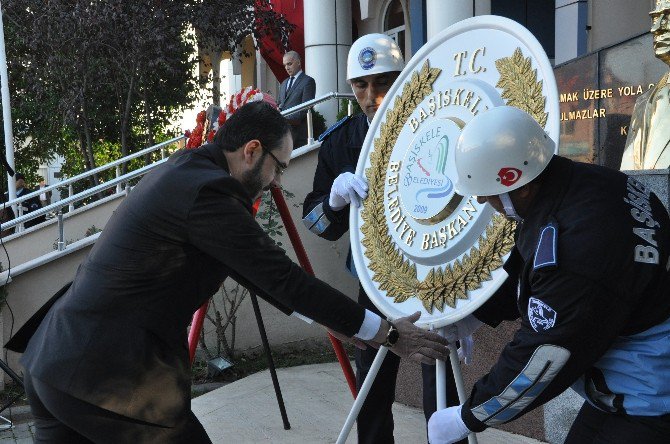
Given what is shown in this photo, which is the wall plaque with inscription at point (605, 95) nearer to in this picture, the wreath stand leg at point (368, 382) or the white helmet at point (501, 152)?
the wreath stand leg at point (368, 382)

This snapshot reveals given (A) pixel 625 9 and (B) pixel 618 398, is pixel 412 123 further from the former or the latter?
(A) pixel 625 9

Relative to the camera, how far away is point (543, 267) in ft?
6.83

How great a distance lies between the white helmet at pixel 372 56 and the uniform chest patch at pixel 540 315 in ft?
6.25

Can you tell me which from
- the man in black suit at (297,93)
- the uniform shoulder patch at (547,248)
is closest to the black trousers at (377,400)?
the uniform shoulder patch at (547,248)

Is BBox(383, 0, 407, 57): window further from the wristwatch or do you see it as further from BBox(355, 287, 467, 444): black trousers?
the wristwatch

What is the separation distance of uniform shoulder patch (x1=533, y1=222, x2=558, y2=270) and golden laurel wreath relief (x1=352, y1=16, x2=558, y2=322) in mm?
665

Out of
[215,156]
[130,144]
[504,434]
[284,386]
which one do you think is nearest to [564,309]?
[215,156]

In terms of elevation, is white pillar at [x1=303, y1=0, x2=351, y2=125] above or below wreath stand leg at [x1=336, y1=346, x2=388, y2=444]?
above

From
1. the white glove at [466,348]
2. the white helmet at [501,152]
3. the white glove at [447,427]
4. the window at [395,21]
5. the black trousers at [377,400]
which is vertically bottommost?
the black trousers at [377,400]

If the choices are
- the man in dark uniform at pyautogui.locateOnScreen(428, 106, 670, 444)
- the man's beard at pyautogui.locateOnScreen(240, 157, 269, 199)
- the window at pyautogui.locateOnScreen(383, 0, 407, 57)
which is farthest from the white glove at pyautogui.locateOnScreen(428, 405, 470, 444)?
the window at pyautogui.locateOnScreen(383, 0, 407, 57)

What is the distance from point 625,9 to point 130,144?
33.6 feet

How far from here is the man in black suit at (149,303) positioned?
242cm

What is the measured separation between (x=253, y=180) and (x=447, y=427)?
1064 mm

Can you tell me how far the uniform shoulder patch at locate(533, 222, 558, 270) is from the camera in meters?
2.06
